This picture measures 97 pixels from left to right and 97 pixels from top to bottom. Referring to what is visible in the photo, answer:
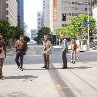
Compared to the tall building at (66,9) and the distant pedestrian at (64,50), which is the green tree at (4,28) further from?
the distant pedestrian at (64,50)

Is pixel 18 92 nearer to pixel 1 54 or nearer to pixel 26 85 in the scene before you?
pixel 26 85

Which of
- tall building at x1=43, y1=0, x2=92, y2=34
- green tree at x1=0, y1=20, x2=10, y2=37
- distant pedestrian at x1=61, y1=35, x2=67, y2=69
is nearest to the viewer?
distant pedestrian at x1=61, y1=35, x2=67, y2=69

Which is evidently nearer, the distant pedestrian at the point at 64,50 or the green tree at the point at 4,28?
the distant pedestrian at the point at 64,50

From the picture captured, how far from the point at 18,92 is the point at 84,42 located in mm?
65302

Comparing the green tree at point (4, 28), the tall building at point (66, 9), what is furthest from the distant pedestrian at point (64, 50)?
the tall building at point (66, 9)

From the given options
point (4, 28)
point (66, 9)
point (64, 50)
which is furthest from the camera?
point (66, 9)

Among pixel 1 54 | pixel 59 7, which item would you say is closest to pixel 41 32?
pixel 59 7

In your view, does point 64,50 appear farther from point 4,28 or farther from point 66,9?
point 66,9

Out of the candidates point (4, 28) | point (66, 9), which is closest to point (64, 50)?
point (4, 28)

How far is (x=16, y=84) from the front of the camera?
1345 centimetres

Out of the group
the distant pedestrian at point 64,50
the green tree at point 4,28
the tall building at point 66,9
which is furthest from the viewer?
the tall building at point 66,9

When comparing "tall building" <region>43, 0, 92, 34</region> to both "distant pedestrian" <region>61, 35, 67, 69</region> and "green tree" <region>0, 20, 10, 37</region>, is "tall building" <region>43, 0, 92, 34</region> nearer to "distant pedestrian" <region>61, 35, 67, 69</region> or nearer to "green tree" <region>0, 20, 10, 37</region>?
"green tree" <region>0, 20, 10, 37</region>

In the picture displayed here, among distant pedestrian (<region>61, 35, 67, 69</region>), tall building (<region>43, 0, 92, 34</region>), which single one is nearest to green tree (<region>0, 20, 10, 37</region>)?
tall building (<region>43, 0, 92, 34</region>)

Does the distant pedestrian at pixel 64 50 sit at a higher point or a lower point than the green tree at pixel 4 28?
lower
